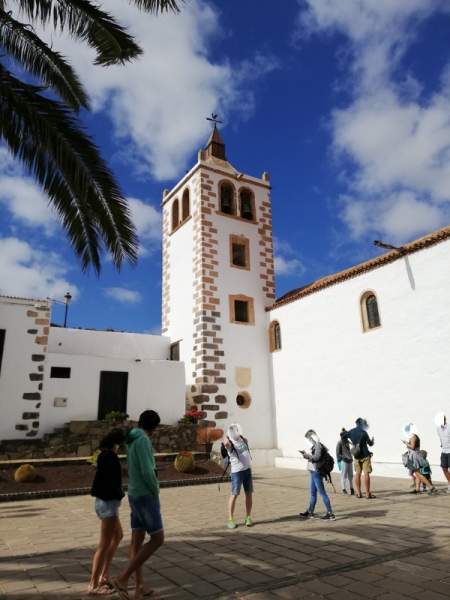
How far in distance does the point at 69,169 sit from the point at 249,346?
13530mm

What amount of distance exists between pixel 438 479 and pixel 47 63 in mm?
12785

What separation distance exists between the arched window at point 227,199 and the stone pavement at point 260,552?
14.4 meters

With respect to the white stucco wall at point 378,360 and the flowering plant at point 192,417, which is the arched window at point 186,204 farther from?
the flowering plant at point 192,417

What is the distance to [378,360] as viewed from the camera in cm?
1425

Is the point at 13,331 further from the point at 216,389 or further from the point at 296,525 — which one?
the point at 296,525

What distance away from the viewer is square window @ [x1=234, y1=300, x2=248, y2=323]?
19500 millimetres

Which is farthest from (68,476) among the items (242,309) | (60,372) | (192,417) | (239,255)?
(239,255)

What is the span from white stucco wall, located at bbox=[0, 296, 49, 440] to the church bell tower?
19.7 feet

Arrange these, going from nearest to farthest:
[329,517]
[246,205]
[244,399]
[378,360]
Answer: [329,517] < [378,360] < [244,399] < [246,205]

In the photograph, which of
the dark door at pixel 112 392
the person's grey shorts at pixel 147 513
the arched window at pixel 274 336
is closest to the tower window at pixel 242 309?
the arched window at pixel 274 336

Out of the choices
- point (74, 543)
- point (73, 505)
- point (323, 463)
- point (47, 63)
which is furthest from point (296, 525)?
point (47, 63)

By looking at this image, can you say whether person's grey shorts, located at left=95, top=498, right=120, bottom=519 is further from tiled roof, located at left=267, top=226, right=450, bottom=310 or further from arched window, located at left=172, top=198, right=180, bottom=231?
arched window, located at left=172, top=198, right=180, bottom=231

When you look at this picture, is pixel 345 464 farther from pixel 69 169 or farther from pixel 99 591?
pixel 69 169

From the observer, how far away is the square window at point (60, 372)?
15.4m
